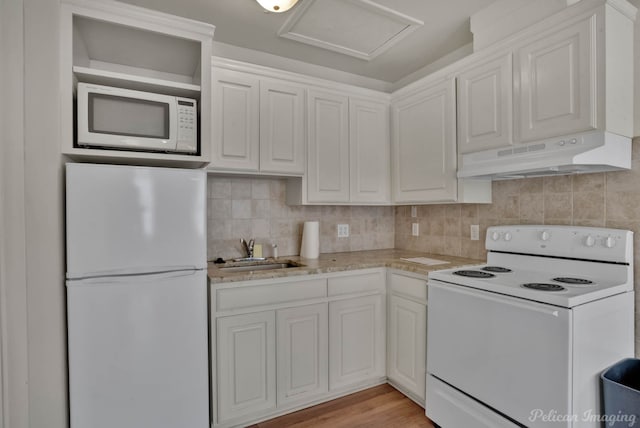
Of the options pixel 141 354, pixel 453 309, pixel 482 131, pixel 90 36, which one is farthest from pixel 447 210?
pixel 90 36

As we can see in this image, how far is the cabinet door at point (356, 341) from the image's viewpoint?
7.06 feet

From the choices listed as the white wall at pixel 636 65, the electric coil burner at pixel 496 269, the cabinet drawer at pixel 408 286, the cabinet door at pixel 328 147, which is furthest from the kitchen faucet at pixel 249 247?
the white wall at pixel 636 65

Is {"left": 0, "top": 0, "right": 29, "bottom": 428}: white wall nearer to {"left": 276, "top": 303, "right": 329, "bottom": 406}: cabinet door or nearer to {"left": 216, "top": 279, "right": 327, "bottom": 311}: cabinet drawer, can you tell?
{"left": 216, "top": 279, "right": 327, "bottom": 311}: cabinet drawer

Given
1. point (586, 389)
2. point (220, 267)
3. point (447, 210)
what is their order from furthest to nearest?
1. point (447, 210)
2. point (220, 267)
3. point (586, 389)

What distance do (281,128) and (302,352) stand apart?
4.93 feet

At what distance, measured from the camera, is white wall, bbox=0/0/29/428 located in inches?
53.7

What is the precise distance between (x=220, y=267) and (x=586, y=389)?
6.56 feet

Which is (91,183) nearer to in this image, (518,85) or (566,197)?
(518,85)

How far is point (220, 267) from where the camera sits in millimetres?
2193

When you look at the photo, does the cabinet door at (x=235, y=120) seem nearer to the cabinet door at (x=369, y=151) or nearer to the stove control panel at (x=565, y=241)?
the cabinet door at (x=369, y=151)

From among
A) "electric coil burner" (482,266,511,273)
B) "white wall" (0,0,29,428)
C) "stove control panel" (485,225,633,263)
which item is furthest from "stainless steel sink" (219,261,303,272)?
"stove control panel" (485,225,633,263)

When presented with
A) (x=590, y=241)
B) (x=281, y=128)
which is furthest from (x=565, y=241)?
(x=281, y=128)

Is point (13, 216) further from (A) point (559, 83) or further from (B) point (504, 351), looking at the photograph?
(A) point (559, 83)

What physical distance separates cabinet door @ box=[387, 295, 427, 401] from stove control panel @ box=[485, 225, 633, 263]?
671 millimetres
